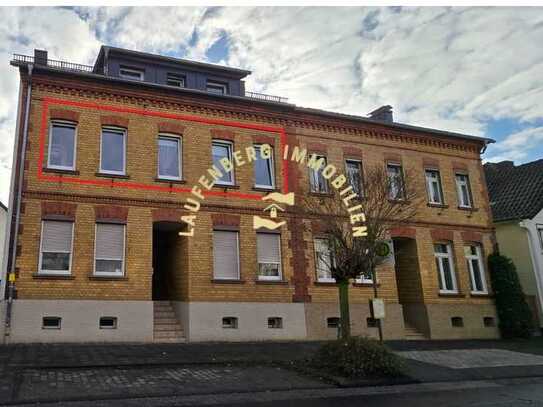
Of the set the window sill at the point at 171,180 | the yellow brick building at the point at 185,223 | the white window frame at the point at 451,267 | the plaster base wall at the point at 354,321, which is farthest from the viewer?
the white window frame at the point at 451,267

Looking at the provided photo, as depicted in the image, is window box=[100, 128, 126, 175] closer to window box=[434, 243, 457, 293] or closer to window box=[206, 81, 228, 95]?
window box=[206, 81, 228, 95]

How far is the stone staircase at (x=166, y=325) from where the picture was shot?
16.0 m

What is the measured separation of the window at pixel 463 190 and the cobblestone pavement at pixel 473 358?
25.9ft

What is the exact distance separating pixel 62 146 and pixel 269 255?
7.80m

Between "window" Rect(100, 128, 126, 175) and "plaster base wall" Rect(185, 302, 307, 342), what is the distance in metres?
5.04

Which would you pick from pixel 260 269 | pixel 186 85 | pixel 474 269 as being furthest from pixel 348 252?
pixel 474 269

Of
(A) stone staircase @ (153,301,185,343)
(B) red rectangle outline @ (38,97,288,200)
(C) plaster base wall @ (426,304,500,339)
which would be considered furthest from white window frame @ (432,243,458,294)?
(A) stone staircase @ (153,301,185,343)

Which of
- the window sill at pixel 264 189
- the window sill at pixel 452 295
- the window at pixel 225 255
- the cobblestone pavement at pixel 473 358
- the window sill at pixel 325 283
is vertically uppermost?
the window sill at pixel 264 189

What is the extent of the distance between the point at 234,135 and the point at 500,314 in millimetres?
13240

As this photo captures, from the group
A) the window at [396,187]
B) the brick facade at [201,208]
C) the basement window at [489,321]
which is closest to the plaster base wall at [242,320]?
the brick facade at [201,208]

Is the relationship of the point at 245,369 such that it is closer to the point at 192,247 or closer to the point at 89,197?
the point at 192,247

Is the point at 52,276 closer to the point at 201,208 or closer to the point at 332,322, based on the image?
the point at 201,208

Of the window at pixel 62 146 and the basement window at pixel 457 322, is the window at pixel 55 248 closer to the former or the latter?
the window at pixel 62 146

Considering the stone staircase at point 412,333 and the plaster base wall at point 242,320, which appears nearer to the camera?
the plaster base wall at point 242,320
